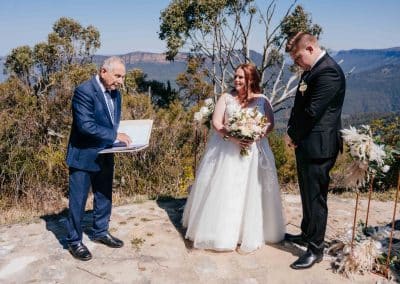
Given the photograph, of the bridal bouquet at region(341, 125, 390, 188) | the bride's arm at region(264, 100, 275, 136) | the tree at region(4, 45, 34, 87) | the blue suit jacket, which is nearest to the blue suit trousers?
the blue suit jacket

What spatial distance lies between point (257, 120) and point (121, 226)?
2210 millimetres

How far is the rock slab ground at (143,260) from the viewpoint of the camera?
381cm

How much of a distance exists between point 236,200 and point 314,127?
3.88ft

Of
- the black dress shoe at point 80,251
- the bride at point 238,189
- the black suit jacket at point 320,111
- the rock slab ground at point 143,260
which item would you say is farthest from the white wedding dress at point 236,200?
the black dress shoe at point 80,251

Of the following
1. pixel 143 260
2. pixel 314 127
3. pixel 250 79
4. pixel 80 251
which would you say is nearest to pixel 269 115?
pixel 250 79

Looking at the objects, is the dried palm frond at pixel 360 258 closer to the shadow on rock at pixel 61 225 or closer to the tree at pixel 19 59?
the shadow on rock at pixel 61 225

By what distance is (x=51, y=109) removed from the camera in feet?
29.3

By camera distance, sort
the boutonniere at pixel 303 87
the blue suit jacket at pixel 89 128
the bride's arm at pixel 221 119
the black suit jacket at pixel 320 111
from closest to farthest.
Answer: the black suit jacket at pixel 320 111 < the boutonniere at pixel 303 87 < the blue suit jacket at pixel 89 128 < the bride's arm at pixel 221 119

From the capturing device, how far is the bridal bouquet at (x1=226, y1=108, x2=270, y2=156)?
4121 millimetres

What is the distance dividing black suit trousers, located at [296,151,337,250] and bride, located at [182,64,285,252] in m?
0.53

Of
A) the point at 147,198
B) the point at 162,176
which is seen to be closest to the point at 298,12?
the point at 162,176

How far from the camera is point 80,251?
13.5ft

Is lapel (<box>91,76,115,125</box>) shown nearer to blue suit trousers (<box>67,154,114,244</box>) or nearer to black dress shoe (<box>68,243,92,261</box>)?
blue suit trousers (<box>67,154,114,244</box>)

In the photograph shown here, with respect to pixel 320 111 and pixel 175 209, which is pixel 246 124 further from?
pixel 175 209
